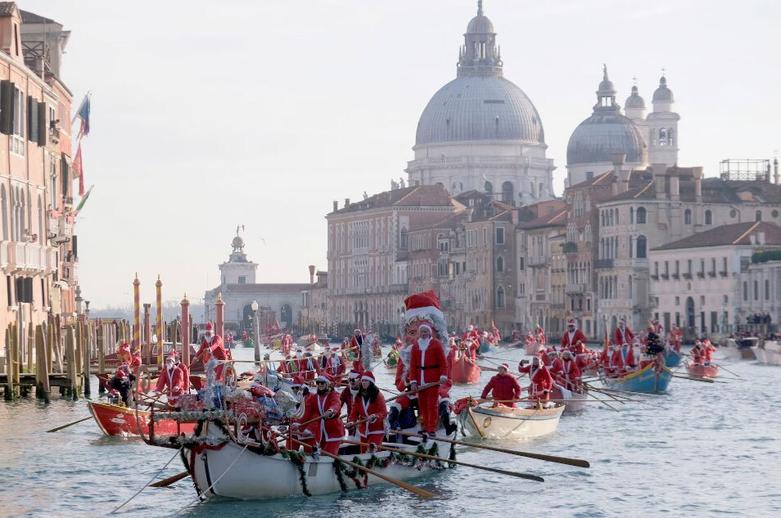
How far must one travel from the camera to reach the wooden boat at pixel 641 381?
4797cm

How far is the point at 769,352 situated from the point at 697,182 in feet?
107

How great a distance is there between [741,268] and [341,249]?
71206 millimetres

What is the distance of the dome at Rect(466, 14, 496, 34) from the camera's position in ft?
601

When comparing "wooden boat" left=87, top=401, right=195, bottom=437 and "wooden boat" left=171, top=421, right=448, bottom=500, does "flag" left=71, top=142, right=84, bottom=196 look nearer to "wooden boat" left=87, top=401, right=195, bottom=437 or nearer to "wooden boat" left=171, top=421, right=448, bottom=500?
"wooden boat" left=87, top=401, right=195, bottom=437

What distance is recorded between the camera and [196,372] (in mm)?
43656

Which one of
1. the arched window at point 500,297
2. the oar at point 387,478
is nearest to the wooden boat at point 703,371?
the oar at point 387,478

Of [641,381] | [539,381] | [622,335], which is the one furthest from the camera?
[622,335]

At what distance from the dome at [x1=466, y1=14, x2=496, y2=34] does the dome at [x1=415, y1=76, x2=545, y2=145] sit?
23.9 ft

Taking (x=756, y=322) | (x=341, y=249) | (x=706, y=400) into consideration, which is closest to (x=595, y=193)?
(x=756, y=322)

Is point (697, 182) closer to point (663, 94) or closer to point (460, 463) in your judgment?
point (663, 94)

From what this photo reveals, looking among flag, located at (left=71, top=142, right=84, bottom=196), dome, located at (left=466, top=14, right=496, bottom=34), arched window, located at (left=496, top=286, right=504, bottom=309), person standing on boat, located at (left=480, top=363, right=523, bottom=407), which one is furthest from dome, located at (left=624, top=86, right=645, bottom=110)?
person standing on boat, located at (left=480, top=363, right=523, bottom=407)

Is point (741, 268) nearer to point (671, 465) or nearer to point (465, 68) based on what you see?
point (671, 465)

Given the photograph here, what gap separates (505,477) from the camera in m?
28.8

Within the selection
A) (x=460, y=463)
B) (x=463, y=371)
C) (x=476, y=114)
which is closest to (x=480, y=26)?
(x=476, y=114)
